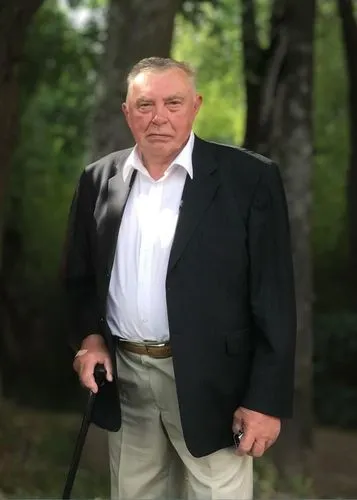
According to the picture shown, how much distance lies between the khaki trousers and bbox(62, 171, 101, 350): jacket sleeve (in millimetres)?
166

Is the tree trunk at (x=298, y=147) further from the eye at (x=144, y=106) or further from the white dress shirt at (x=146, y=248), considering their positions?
the eye at (x=144, y=106)

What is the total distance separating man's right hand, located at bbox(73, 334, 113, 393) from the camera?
2906 mm

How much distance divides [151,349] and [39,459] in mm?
3912

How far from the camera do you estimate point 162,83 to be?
108 inches

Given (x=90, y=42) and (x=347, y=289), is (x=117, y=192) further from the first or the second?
(x=347, y=289)

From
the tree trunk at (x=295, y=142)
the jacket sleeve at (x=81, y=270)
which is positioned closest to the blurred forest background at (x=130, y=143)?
the tree trunk at (x=295, y=142)

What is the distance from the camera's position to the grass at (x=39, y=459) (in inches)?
213

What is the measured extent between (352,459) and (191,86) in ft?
20.5

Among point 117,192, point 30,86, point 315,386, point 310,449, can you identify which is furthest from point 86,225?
point 315,386

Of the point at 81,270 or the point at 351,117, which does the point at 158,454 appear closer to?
the point at 81,270

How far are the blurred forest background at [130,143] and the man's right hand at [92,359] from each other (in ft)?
6.47

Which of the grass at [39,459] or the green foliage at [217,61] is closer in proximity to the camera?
the grass at [39,459]

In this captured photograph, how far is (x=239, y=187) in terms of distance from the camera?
9.04 ft

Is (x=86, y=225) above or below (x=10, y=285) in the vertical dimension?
above
